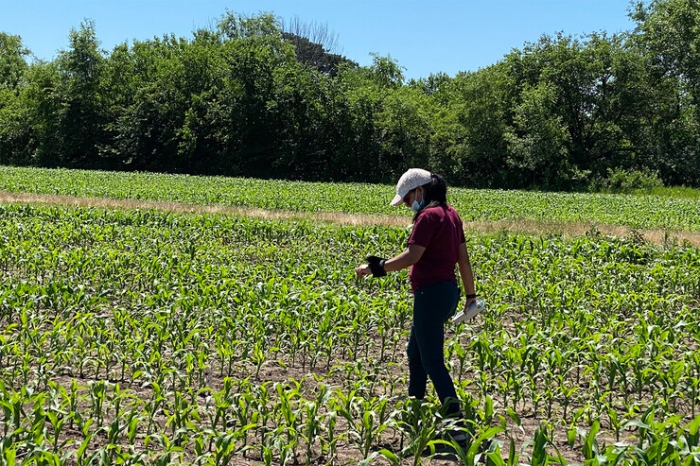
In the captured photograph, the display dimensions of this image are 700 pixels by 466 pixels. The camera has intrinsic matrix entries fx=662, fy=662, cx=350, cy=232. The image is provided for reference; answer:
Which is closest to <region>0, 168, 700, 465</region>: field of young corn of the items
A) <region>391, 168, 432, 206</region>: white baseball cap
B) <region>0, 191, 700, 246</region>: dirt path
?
<region>391, 168, 432, 206</region>: white baseball cap

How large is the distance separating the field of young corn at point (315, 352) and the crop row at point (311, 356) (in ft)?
0.09

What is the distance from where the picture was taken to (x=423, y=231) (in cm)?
466

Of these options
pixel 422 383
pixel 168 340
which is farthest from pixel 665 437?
pixel 168 340

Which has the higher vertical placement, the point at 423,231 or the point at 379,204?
the point at 423,231

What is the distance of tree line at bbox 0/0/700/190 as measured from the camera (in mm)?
44531

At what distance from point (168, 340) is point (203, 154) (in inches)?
1784

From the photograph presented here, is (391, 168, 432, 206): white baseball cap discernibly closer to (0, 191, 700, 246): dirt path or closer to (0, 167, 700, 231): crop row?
(0, 191, 700, 246): dirt path

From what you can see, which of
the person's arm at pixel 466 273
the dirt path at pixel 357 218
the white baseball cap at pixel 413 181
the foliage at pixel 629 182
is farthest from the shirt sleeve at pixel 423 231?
the foliage at pixel 629 182

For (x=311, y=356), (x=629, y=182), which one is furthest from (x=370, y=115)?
(x=311, y=356)

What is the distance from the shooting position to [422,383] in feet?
17.1

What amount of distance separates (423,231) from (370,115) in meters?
45.2

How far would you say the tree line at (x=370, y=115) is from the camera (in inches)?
1753

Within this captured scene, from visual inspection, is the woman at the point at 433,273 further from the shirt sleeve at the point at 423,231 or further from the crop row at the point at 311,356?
the crop row at the point at 311,356

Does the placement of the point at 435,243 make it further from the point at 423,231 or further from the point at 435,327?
the point at 435,327
